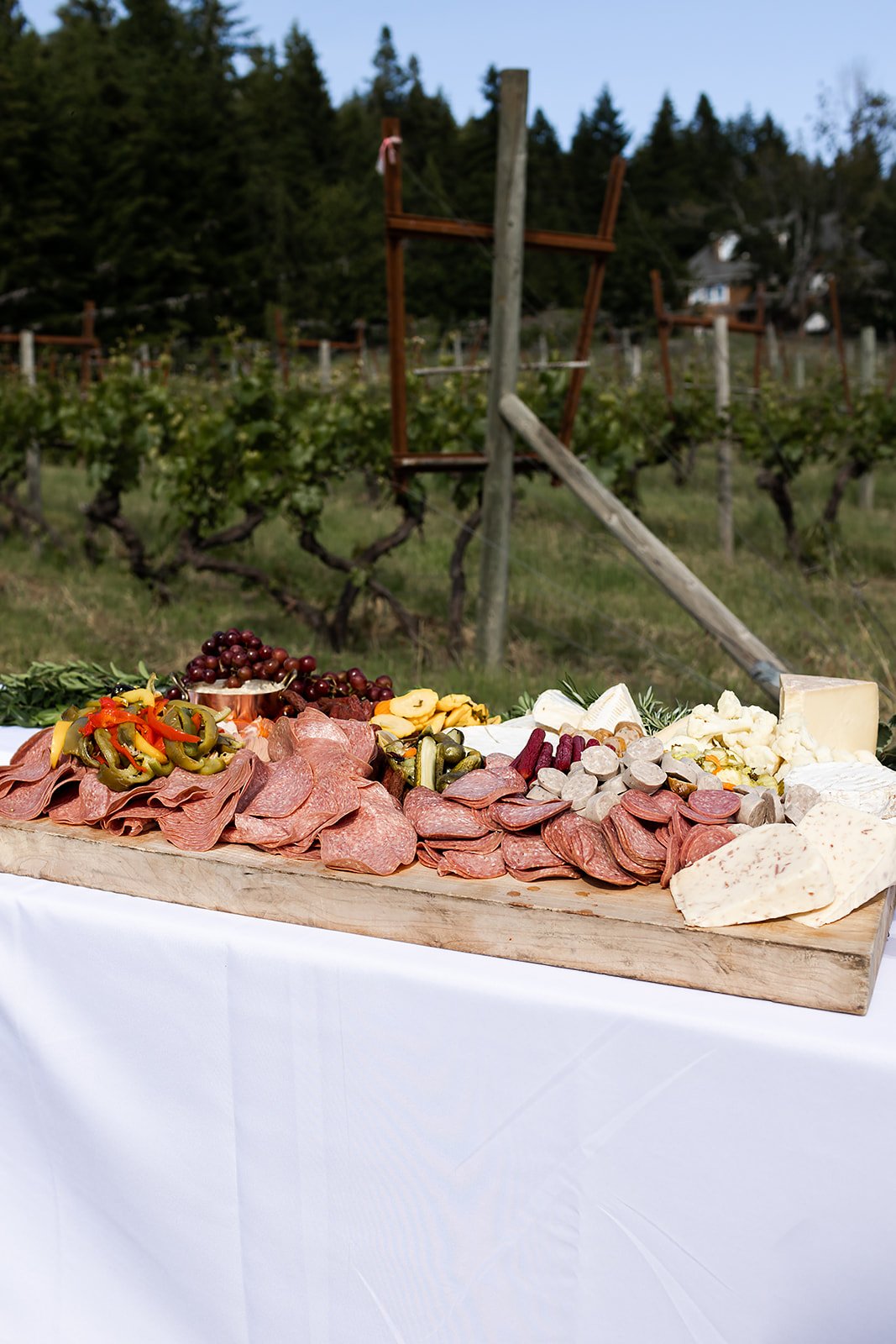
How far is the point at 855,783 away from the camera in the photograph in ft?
5.35

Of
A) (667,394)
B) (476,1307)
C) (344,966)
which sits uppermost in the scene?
(667,394)

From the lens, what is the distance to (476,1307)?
1.35 m

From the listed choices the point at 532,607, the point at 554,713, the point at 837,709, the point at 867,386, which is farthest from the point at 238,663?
the point at 867,386

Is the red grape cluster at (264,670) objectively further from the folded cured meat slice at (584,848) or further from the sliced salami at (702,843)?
the sliced salami at (702,843)

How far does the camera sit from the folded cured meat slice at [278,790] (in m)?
1.60

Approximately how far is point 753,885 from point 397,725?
81 centimetres

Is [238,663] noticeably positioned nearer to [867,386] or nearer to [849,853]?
[849,853]

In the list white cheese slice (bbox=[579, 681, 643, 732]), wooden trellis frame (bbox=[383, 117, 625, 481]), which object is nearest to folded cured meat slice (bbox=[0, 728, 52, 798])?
white cheese slice (bbox=[579, 681, 643, 732])

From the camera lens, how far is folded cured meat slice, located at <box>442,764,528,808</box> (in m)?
1.59

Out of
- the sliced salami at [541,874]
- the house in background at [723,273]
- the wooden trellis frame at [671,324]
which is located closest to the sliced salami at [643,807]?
the sliced salami at [541,874]

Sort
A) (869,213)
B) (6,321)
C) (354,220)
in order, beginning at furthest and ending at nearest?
(869,213)
(354,220)
(6,321)

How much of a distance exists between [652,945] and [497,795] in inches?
14.2

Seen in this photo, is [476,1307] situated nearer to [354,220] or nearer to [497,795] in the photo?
[497,795]

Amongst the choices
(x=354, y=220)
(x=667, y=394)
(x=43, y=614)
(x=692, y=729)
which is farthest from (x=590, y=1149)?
(x=354, y=220)
